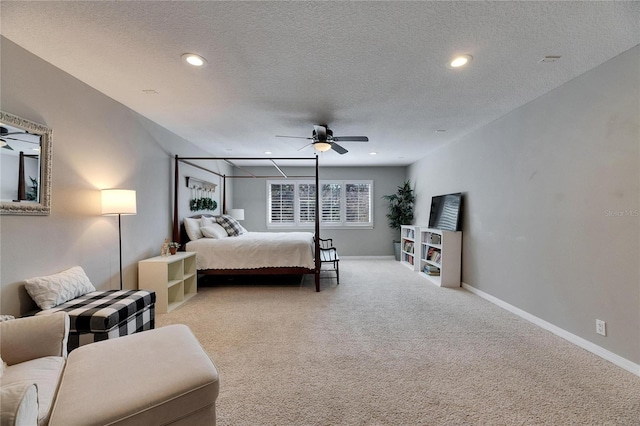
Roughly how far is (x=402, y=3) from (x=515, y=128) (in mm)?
2616

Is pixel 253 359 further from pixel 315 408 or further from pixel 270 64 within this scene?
pixel 270 64

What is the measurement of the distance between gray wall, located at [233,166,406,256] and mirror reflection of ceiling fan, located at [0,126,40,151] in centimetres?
535

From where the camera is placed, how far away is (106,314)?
2.08 meters

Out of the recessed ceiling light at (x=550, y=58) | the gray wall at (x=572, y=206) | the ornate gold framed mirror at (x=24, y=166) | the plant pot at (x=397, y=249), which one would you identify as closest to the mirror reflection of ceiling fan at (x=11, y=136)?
the ornate gold framed mirror at (x=24, y=166)

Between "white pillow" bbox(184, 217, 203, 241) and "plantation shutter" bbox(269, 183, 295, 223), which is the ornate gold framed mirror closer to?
"white pillow" bbox(184, 217, 203, 241)

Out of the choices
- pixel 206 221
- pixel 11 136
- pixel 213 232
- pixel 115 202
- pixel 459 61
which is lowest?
pixel 213 232

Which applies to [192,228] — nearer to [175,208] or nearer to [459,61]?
[175,208]

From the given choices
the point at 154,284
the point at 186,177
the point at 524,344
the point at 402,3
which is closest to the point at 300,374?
the point at 524,344

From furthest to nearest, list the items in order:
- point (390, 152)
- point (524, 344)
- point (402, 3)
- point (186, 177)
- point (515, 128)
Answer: point (390, 152)
point (186, 177)
point (515, 128)
point (524, 344)
point (402, 3)

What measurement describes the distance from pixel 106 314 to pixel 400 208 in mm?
6388

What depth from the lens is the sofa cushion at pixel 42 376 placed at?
1.17m

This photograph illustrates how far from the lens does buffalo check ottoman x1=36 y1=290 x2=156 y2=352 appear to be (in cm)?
205

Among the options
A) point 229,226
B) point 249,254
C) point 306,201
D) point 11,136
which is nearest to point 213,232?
point 229,226

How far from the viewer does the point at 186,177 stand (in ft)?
15.9
